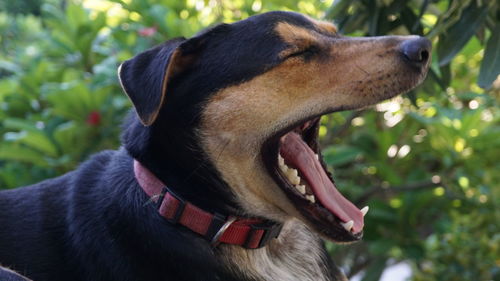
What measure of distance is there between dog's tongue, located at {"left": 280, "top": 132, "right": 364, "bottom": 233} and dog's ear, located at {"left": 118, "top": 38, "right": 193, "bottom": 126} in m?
0.54

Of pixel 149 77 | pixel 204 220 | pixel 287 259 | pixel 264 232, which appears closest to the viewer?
pixel 149 77

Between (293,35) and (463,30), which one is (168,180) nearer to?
(293,35)

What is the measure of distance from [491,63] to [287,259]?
1.14 meters

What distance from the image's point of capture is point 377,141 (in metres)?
4.57

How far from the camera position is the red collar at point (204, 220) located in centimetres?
270

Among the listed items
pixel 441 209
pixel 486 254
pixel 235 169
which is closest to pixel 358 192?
pixel 441 209

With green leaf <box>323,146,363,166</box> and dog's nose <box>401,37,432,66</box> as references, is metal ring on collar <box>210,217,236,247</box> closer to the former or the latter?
dog's nose <box>401,37,432,66</box>

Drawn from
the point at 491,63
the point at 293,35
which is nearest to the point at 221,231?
the point at 293,35

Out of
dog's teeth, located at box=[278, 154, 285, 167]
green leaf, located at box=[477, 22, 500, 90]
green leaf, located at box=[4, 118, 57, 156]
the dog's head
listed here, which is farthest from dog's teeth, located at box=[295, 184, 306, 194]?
green leaf, located at box=[4, 118, 57, 156]

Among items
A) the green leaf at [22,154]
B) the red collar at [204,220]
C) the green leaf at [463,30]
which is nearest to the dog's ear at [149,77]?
the red collar at [204,220]

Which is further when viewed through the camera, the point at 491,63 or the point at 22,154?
the point at 22,154

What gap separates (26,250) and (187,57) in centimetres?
101

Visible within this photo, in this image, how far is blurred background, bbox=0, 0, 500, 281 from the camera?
Result: 14.3 ft

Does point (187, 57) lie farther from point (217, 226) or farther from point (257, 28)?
point (217, 226)
